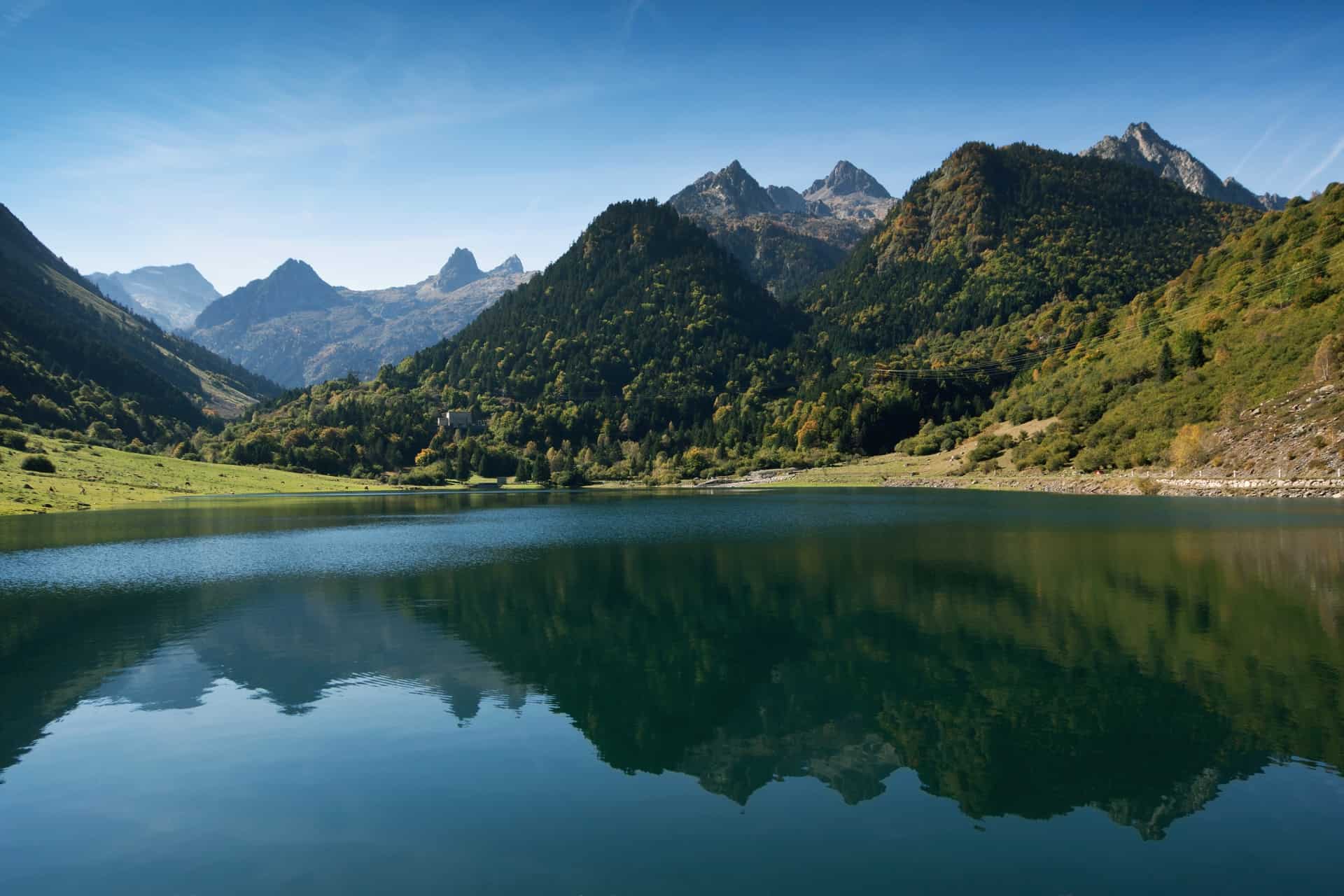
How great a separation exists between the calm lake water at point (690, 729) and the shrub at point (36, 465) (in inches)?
3726

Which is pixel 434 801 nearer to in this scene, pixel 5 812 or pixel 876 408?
pixel 5 812

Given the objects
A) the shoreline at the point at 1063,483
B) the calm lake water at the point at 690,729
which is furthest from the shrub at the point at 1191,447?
the calm lake water at the point at 690,729

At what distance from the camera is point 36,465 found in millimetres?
118188

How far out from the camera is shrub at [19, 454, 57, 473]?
117562mm

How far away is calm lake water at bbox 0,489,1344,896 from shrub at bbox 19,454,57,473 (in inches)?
3726

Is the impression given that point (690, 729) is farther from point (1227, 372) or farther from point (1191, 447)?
point (1227, 372)

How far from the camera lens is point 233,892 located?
12.9 meters

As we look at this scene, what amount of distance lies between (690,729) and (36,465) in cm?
13817

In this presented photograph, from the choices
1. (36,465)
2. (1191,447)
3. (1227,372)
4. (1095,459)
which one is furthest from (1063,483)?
(36,465)

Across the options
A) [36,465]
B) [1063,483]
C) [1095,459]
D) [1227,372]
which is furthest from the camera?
[36,465]

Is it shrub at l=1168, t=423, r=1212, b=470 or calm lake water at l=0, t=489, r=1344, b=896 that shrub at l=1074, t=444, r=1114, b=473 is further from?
calm lake water at l=0, t=489, r=1344, b=896

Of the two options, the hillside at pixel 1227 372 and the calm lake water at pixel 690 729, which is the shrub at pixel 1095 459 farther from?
the calm lake water at pixel 690 729

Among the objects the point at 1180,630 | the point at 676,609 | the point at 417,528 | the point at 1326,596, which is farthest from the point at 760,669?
the point at 417,528

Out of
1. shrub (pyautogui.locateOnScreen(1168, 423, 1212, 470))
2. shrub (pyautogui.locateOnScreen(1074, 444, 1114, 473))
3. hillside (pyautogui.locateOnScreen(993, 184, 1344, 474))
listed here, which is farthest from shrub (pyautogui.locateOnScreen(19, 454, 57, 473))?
shrub (pyautogui.locateOnScreen(1168, 423, 1212, 470))
